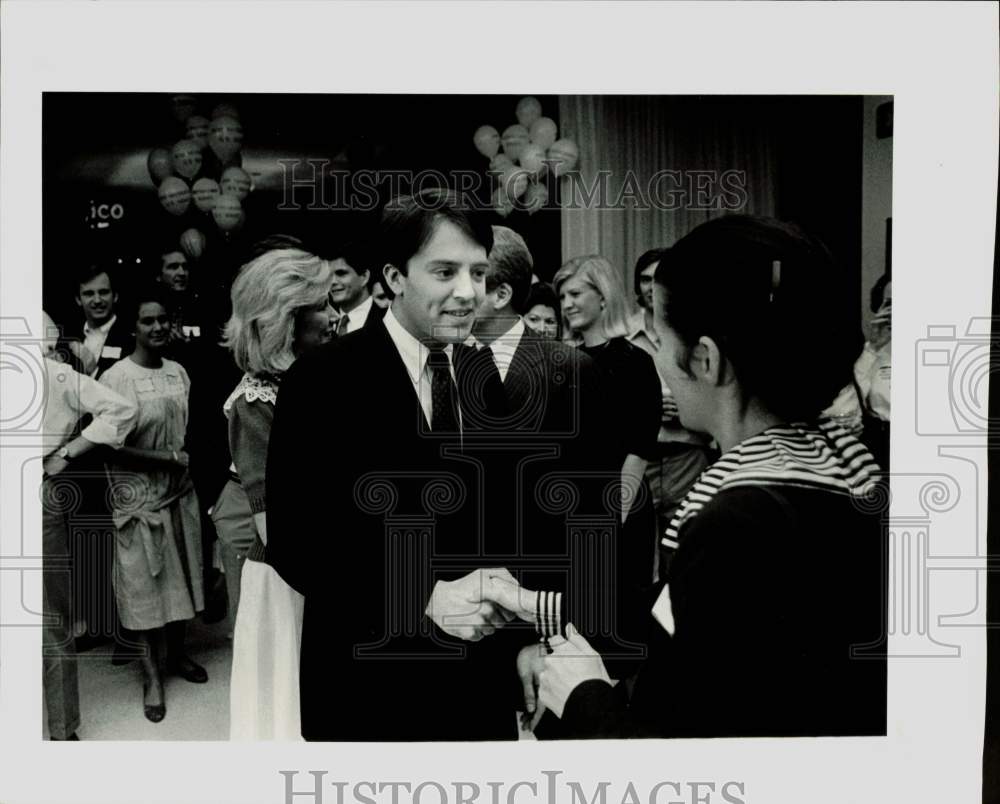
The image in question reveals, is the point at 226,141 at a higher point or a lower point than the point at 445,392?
higher

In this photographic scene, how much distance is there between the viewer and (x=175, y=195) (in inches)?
99.7

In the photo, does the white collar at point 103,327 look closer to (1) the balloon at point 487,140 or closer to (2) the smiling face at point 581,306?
(1) the balloon at point 487,140

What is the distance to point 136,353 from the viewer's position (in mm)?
2555

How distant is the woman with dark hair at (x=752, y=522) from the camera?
8.25 feet

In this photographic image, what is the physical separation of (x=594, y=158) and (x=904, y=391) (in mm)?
934

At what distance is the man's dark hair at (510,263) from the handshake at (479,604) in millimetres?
663

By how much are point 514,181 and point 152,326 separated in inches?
35.9

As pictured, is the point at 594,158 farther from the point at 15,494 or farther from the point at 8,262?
the point at 15,494

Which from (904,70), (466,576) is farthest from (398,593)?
(904,70)

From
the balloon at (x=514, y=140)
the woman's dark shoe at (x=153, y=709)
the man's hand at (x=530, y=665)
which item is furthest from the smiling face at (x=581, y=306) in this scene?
the woman's dark shoe at (x=153, y=709)

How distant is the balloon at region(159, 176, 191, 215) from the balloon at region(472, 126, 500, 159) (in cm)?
68

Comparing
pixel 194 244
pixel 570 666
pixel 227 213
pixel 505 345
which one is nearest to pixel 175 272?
pixel 194 244

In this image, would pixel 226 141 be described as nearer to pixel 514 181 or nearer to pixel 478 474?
pixel 514 181

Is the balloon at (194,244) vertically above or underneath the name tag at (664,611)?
above
